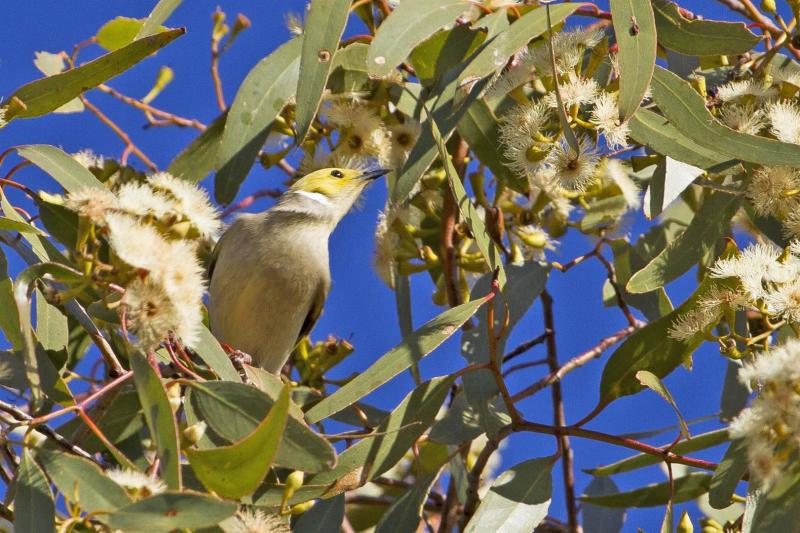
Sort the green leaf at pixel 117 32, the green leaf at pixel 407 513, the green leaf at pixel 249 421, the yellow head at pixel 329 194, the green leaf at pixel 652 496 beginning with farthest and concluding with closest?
1. the yellow head at pixel 329 194
2. the green leaf at pixel 117 32
3. the green leaf at pixel 652 496
4. the green leaf at pixel 407 513
5. the green leaf at pixel 249 421

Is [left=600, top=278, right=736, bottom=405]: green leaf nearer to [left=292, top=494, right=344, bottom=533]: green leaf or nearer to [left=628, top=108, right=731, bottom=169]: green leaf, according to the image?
[left=628, top=108, right=731, bottom=169]: green leaf

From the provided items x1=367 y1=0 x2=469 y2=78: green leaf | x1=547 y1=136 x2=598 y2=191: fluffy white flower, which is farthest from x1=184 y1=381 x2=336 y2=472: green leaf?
x1=547 y1=136 x2=598 y2=191: fluffy white flower

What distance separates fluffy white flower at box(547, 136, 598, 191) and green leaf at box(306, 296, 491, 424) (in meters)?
0.42

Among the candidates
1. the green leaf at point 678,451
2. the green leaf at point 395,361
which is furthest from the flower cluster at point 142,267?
the green leaf at point 678,451

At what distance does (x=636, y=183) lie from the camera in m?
3.95

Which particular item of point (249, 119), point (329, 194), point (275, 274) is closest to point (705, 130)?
point (249, 119)

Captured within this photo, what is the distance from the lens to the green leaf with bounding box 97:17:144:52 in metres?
3.75

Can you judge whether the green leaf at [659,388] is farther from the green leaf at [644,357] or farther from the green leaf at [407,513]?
the green leaf at [407,513]

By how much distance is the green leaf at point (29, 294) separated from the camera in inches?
89.1

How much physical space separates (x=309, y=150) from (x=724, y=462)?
70.5 inches

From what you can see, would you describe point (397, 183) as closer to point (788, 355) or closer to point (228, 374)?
point (228, 374)

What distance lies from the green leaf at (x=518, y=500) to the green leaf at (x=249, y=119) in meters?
1.18

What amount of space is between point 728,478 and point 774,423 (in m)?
0.59

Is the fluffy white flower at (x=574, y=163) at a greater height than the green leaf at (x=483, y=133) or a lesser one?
lesser
